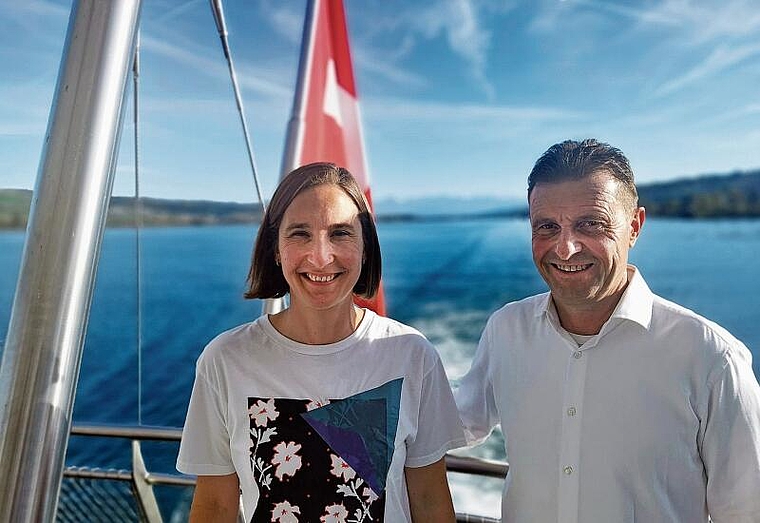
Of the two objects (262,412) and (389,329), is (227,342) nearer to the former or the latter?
(262,412)

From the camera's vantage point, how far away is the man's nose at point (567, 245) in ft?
3.24

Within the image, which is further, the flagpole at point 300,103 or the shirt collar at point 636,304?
the flagpole at point 300,103

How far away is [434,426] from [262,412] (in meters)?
0.23

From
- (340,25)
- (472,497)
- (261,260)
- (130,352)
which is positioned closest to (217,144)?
(130,352)

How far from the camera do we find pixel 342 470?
87cm

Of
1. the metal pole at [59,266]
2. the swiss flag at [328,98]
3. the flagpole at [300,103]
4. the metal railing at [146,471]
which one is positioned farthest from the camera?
the swiss flag at [328,98]

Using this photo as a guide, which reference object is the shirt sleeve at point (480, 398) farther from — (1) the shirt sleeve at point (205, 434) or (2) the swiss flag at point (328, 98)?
(2) the swiss flag at point (328, 98)

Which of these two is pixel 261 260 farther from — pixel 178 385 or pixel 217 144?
pixel 217 144

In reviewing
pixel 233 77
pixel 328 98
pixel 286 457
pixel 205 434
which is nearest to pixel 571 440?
pixel 286 457

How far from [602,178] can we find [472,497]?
5976mm

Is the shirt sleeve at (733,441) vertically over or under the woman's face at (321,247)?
under

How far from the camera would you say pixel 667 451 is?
3.17ft

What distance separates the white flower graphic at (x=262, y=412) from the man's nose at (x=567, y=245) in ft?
1.51

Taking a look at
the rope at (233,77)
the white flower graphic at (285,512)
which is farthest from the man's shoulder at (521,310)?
the rope at (233,77)
